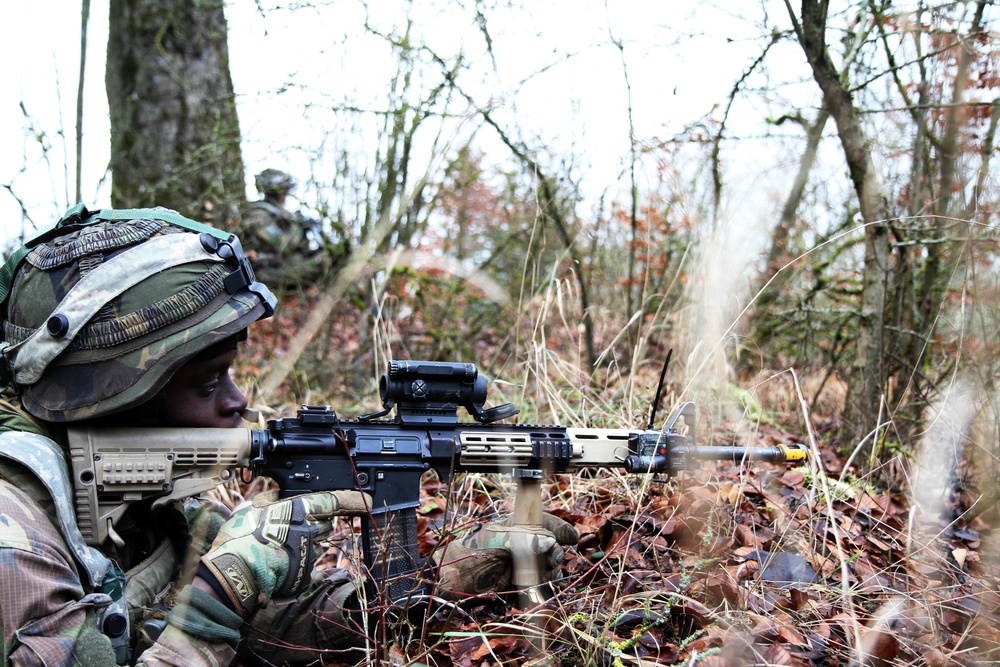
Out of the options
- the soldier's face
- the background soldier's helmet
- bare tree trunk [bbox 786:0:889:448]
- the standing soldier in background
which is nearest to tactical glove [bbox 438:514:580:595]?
the soldier's face

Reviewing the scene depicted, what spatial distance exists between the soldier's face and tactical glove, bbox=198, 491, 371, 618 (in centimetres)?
35

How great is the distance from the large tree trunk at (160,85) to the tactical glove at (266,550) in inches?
215

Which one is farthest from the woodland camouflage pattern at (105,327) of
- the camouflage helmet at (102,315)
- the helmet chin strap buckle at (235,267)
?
the helmet chin strap buckle at (235,267)

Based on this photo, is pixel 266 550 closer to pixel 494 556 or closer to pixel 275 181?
pixel 494 556

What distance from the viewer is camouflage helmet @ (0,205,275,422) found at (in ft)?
7.84

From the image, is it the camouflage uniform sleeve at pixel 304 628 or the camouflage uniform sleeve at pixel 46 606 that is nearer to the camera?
the camouflage uniform sleeve at pixel 46 606

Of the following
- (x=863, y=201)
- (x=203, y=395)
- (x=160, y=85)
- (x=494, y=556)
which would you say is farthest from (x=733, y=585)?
(x=160, y=85)

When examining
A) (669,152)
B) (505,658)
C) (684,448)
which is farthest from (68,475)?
(669,152)

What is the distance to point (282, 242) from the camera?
6.59 m

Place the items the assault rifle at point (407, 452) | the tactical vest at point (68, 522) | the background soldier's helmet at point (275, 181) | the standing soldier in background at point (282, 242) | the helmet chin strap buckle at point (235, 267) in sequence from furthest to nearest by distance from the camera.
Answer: the standing soldier in background at point (282, 242) < the background soldier's helmet at point (275, 181) < the assault rifle at point (407, 452) < the helmet chin strap buckle at point (235, 267) < the tactical vest at point (68, 522)

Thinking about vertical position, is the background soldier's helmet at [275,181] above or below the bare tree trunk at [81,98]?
below

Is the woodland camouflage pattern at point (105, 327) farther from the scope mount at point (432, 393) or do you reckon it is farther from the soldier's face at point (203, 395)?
the scope mount at point (432, 393)

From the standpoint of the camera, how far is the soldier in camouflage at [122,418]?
217cm

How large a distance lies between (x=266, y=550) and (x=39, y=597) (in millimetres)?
678
